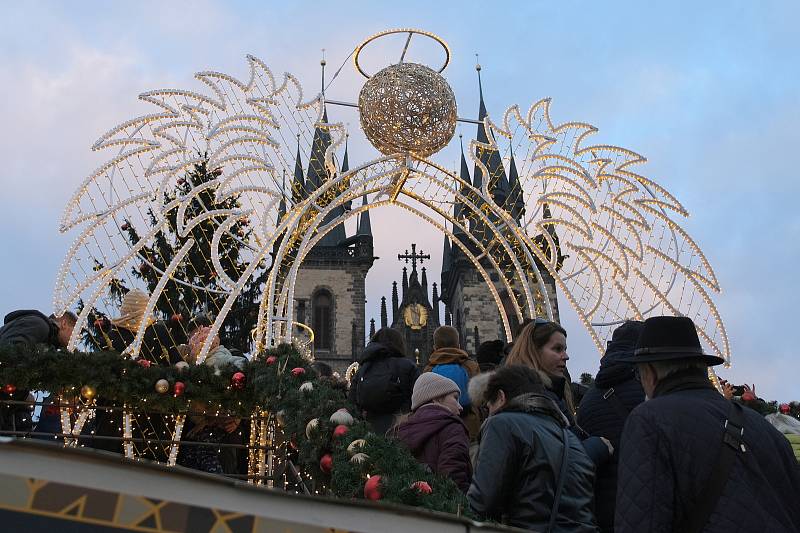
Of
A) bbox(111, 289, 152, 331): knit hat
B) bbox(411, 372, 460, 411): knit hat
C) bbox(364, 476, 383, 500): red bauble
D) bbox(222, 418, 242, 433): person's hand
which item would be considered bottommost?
bbox(364, 476, 383, 500): red bauble

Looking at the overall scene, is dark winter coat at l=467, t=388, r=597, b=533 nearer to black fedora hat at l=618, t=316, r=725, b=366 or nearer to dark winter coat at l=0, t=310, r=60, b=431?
black fedora hat at l=618, t=316, r=725, b=366

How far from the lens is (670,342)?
2.39 meters

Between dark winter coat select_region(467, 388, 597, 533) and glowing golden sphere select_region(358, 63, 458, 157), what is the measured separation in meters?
6.00

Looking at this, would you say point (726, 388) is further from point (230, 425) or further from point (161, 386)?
point (161, 386)

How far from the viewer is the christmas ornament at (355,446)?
3.37 meters

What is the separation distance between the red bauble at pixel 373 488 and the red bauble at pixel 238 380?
2.64 m

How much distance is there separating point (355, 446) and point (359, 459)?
0.14 metres

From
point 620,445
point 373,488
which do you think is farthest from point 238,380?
point 620,445

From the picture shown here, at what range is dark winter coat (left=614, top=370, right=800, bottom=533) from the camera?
6.72 feet

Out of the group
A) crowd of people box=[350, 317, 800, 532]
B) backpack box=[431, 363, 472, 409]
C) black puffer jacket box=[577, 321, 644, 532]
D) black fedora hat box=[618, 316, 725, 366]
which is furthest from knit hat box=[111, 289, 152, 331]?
black fedora hat box=[618, 316, 725, 366]

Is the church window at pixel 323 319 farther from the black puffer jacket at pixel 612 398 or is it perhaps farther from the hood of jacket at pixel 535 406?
the hood of jacket at pixel 535 406

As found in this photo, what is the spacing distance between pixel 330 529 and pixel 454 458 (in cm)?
214

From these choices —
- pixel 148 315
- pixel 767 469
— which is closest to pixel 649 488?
pixel 767 469

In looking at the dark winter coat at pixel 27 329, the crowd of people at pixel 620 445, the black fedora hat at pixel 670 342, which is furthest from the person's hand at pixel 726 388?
the dark winter coat at pixel 27 329
